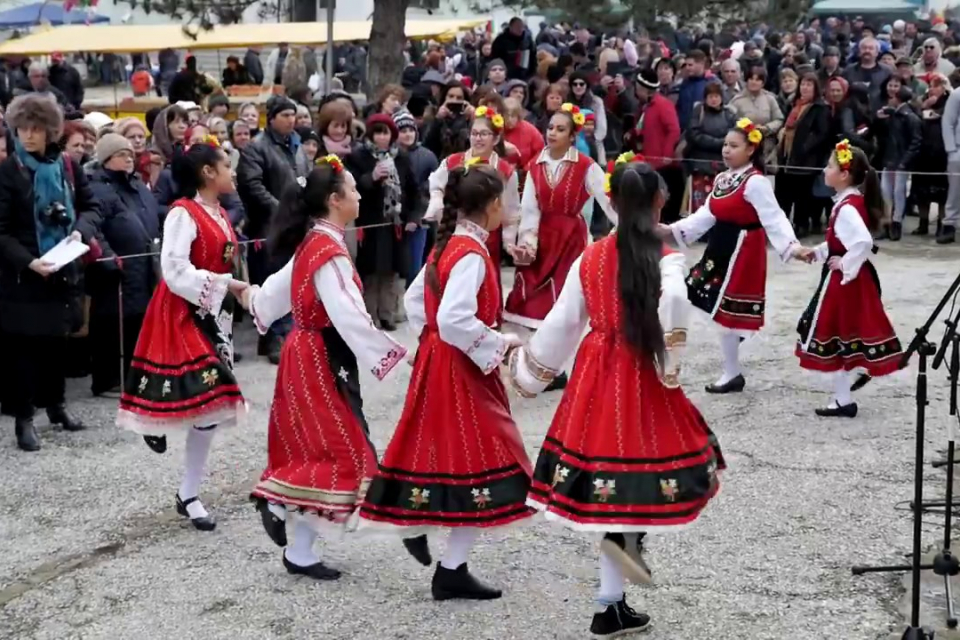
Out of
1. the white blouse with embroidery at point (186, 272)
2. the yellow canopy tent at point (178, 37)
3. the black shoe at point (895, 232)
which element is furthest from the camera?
the yellow canopy tent at point (178, 37)

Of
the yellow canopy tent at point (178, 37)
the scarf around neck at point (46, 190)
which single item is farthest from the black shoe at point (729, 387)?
the yellow canopy tent at point (178, 37)

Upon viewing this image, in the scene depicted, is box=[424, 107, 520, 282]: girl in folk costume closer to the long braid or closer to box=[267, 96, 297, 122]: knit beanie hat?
box=[267, 96, 297, 122]: knit beanie hat

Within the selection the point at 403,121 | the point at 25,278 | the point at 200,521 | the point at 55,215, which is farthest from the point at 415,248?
the point at 200,521

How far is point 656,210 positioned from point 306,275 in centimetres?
130

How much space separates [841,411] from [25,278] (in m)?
4.41

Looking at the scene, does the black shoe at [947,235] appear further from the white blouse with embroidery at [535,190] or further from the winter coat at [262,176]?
the winter coat at [262,176]

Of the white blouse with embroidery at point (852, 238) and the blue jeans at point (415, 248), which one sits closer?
the white blouse with embroidery at point (852, 238)

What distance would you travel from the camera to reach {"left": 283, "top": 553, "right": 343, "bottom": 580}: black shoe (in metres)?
5.04

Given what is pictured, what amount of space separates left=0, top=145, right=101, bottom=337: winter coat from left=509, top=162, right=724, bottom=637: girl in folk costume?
3423 millimetres

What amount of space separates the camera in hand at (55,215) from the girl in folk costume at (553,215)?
252cm

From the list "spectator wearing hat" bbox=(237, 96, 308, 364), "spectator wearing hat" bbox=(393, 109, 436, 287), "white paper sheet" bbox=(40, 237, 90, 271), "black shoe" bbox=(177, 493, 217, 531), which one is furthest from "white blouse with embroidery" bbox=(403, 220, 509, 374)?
"spectator wearing hat" bbox=(393, 109, 436, 287)

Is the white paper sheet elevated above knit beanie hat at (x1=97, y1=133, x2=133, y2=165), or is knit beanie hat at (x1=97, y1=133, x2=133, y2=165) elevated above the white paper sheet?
knit beanie hat at (x1=97, y1=133, x2=133, y2=165)

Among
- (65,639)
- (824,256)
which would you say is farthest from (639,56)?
(65,639)

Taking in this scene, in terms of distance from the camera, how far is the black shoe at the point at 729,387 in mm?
7914
